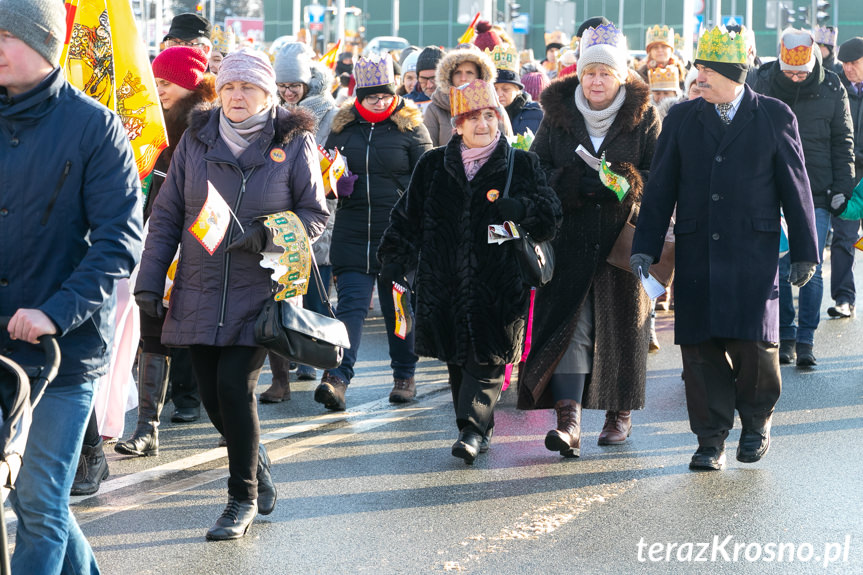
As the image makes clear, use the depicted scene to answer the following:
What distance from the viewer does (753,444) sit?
6.71 m

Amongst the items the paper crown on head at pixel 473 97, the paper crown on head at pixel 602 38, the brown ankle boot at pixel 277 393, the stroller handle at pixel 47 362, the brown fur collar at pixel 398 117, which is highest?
the paper crown on head at pixel 602 38

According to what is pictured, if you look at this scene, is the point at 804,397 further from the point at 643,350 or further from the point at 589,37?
the point at 589,37

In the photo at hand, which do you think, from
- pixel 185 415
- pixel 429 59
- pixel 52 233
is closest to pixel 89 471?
pixel 185 415

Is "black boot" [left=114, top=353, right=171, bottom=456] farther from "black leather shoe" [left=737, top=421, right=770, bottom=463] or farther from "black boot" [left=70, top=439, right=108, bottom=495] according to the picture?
"black leather shoe" [left=737, top=421, right=770, bottom=463]

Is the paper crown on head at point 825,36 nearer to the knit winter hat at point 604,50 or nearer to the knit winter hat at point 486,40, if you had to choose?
the knit winter hat at point 486,40

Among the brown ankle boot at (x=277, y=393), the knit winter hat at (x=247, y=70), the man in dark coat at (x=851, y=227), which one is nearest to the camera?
the knit winter hat at (x=247, y=70)

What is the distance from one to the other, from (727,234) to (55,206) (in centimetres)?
363

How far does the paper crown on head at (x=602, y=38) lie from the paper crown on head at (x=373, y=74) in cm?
169

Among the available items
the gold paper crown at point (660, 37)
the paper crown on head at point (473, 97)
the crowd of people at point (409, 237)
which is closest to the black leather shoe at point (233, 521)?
the crowd of people at point (409, 237)

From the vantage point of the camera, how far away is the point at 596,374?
24.0 feet

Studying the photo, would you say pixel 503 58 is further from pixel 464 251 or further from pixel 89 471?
pixel 89 471

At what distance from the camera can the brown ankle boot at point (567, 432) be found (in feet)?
22.7

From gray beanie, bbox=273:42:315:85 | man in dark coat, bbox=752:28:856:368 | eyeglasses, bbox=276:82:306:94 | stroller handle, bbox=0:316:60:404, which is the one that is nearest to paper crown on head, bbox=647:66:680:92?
man in dark coat, bbox=752:28:856:368

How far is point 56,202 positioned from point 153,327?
3248mm
